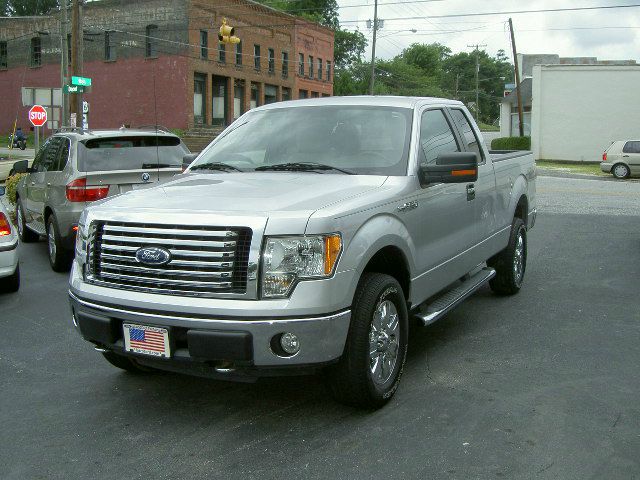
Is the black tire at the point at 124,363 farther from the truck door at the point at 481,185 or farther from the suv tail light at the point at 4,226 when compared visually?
the suv tail light at the point at 4,226

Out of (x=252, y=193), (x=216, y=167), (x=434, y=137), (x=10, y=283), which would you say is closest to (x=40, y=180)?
(x=10, y=283)

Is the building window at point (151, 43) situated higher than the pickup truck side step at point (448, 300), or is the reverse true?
the building window at point (151, 43)

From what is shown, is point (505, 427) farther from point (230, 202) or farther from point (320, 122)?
point (320, 122)

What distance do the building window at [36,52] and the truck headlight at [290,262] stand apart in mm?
52228

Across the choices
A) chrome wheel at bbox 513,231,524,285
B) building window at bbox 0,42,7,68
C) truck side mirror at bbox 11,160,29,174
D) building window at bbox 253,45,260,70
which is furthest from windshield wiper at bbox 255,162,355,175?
building window at bbox 0,42,7,68

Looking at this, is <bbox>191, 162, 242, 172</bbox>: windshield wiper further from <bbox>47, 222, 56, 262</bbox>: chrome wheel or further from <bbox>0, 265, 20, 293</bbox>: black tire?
<bbox>47, 222, 56, 262</bbox>: chrome wheel

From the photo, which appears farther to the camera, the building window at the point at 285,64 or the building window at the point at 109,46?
the building window at the point at 285,64

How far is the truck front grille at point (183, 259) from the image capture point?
4.01 m

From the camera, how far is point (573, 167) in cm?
3741

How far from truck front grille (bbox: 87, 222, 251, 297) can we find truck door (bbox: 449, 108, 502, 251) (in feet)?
9.63

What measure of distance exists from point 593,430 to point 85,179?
21.9 ft

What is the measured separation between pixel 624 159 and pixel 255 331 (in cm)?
2878

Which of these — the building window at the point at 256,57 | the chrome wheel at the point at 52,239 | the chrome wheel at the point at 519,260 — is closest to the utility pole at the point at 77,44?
the chrome wheel at the point at 52,239

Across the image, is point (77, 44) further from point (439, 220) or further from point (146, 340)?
point (146, 340)
